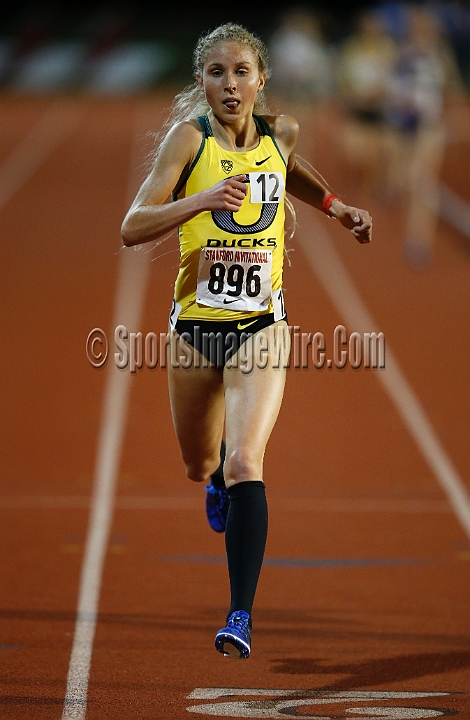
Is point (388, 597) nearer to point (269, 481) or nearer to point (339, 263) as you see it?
point (269, 481)

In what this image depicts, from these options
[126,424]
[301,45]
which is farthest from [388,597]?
[301,45]

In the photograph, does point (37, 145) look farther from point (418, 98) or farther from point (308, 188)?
point (308, 188)

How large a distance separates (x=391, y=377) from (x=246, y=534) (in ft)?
18.3

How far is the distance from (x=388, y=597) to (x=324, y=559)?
2.13 feet

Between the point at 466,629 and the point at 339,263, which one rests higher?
the point at 339,263

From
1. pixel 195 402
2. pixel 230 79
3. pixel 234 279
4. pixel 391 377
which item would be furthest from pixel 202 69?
pixel 391 377

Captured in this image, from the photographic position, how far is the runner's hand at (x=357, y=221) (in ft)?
12.4

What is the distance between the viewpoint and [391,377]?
9023mm

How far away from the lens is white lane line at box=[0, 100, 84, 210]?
18594 millimetres

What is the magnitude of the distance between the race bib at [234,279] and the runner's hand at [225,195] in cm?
35

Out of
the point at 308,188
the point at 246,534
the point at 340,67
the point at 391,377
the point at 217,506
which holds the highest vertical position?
the point at 340,67

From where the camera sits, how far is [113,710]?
11.5 ft

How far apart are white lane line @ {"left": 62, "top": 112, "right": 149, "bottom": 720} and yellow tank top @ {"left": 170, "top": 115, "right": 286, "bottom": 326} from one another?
1.27 metres

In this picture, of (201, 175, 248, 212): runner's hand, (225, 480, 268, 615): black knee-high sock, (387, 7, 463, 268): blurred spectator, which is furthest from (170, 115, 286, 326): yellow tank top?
(387, 7, 463, 268): blurred spectator
